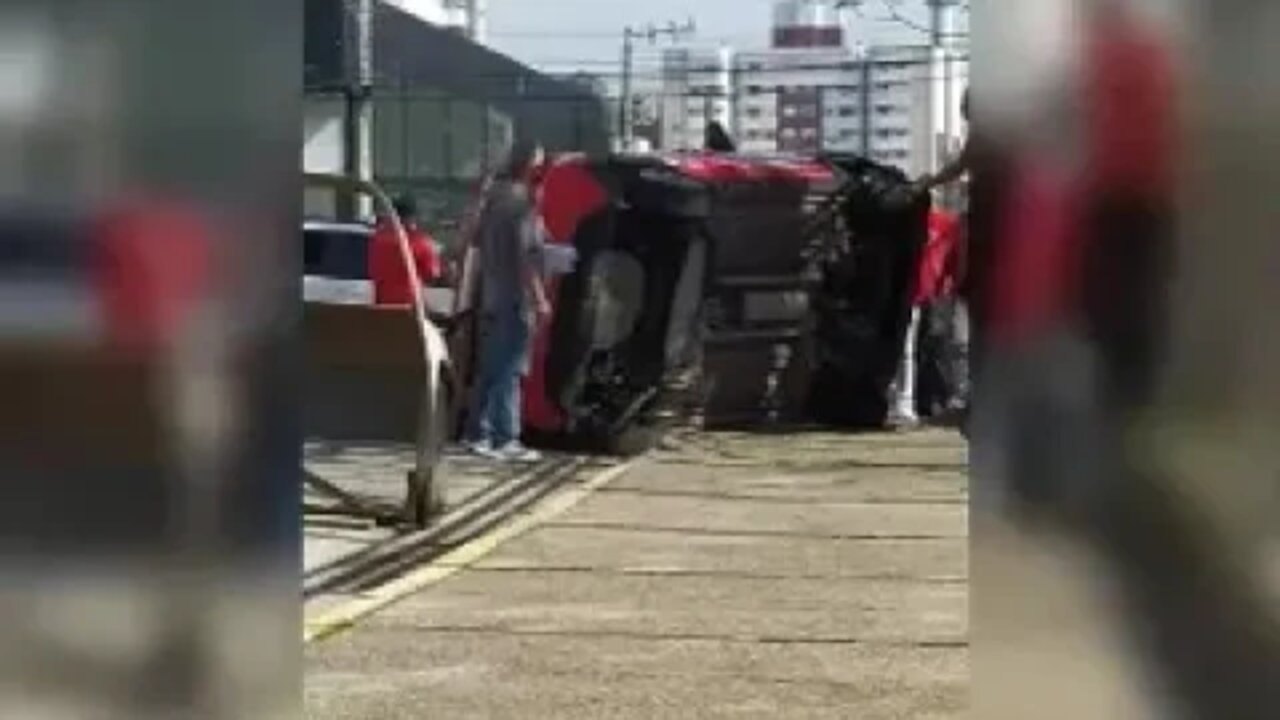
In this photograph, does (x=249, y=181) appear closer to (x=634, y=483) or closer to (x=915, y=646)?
(x=915, y=646)

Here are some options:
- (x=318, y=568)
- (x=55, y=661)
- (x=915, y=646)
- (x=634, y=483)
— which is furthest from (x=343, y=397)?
(x=55, y=661)

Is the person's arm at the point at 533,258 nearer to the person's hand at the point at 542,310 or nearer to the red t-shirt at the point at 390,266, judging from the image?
the person's hand at the point at 542,310

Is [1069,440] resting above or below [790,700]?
above

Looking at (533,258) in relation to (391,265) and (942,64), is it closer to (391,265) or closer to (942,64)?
(391,265)

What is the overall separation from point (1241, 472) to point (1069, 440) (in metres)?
0.20

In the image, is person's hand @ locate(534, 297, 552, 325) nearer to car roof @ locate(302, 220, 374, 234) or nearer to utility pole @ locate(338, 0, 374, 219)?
car roof @ locate(302, 220, 374, 234)

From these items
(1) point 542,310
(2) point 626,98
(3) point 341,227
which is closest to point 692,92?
(2) point 626,98

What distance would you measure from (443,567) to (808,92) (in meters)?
19.8

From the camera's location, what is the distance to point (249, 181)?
2.91 m

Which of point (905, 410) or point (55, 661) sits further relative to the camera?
point (905, 410)

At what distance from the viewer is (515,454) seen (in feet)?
41.7

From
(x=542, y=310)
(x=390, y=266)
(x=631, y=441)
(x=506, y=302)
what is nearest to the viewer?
(x=506, y=302)

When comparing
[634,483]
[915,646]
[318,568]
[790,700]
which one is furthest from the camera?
[634,483]

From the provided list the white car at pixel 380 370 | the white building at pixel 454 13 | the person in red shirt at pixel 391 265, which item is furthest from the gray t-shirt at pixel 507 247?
the white building at pixel 454 13
